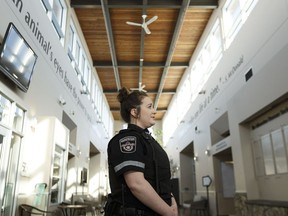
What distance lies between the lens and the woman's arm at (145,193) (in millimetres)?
1271

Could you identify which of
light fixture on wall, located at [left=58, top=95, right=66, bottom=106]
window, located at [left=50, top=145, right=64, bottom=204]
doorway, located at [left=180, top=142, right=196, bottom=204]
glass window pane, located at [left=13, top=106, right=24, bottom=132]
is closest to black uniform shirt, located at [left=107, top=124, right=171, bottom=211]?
glass window pane, located at [left=13, top=106, right=24, bottom=132]

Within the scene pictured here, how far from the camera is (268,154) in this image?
5508 mm

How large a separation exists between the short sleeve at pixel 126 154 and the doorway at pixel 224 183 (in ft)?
25.1

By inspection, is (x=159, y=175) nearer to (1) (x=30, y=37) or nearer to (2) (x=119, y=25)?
(1) (x=30, y=37)

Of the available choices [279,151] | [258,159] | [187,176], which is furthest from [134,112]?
[187,176]

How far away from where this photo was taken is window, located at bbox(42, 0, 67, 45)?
6.27 metres

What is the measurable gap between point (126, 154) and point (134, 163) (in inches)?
2.3

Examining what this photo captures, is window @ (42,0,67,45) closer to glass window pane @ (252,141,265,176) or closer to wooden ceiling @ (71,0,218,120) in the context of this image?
wooden ceiling @ (71,0,218,120)

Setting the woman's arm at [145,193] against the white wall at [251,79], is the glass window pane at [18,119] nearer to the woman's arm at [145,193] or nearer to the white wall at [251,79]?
the woman's arm at [145,193]

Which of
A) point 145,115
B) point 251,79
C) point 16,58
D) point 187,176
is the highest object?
point 251,79

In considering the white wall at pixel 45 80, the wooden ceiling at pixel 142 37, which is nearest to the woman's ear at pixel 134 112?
the white wall at pixel 45 80

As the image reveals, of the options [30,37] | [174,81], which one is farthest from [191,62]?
[30,37]

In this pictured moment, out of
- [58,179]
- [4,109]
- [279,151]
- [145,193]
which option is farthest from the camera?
[58,179]

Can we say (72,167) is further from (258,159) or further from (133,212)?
(133,212)
